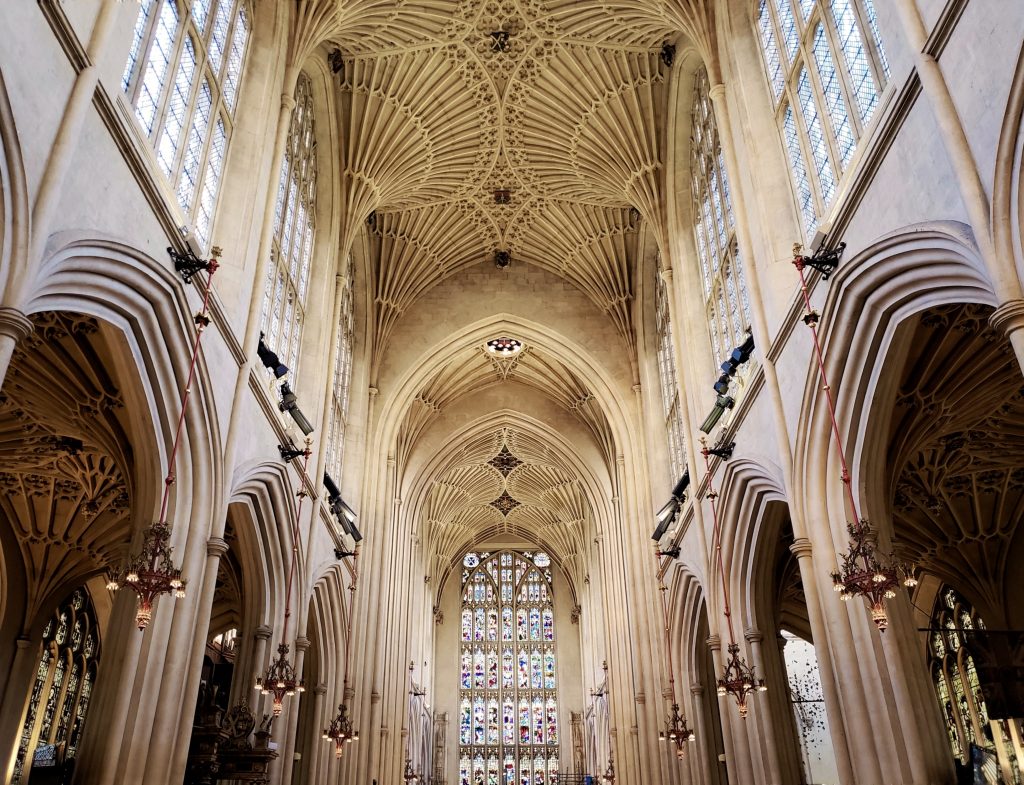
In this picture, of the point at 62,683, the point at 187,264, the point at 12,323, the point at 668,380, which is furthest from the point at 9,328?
the point at 668,380

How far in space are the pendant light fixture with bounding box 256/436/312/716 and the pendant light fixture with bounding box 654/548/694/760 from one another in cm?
698

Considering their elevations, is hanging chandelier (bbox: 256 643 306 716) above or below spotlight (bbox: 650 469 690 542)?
below

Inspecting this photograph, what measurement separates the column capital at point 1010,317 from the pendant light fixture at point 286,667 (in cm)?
934

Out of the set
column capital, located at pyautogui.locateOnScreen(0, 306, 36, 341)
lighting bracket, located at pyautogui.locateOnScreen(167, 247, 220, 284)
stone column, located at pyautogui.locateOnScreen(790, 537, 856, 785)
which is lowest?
stone column, located at pyautogui.locateOnScreen(790, 537, 856, 785)

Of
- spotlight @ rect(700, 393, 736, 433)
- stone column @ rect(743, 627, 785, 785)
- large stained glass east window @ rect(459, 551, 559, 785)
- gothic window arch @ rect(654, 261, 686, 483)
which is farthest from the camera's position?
large stained glass east window @ rect(459, 551, 559, 785)

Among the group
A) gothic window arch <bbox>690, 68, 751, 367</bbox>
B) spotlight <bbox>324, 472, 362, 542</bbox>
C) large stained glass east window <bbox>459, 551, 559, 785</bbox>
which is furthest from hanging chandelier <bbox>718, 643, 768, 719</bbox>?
large stained glass east window <bbox>459, 551, 559, 785</bbox>

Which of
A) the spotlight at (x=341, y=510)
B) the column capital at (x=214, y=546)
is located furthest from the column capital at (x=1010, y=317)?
the spotlight at (x=341, y=510)

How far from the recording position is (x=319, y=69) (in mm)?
17797

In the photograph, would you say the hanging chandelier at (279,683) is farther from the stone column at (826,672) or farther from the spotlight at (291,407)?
the stone column at (826,672)

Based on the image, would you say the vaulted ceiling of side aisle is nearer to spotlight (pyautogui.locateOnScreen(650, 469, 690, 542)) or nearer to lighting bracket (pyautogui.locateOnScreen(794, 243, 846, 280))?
spotlight (pyautogui.locateOnScreen(650, 469, 690, 542))

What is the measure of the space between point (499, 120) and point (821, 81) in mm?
10074

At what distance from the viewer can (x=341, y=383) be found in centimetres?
2203

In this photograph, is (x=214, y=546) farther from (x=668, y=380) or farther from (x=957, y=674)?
(x=957, y=674)

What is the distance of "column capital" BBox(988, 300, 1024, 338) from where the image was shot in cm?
641
